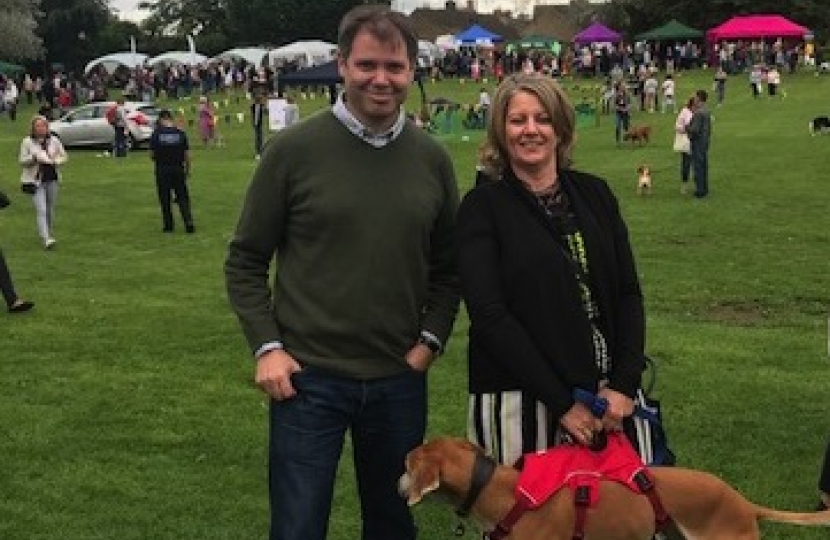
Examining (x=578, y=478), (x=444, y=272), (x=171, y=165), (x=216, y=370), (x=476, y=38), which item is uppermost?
(x=476, y=38)

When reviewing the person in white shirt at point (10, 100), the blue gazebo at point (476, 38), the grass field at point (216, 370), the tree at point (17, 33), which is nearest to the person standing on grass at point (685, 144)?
the grass field at point (216, 370)

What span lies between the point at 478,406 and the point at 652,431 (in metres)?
0.58

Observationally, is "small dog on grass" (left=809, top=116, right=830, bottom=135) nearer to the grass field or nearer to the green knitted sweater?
the grass field

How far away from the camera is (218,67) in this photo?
5772 centimetres

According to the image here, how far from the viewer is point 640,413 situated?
130 inches

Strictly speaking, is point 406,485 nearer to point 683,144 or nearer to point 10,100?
point 683,144

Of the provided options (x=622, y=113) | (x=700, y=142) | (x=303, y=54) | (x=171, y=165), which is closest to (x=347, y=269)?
(x=171, y=165)

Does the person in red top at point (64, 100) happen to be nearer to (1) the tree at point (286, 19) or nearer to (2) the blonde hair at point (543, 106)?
(1) the tree at point (286, 19)

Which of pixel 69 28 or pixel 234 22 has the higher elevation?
pixel 234 22

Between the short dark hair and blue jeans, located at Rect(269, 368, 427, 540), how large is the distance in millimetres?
1001

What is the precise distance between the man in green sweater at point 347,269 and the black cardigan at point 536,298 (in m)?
0.27

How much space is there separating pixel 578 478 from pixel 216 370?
5.64 metres

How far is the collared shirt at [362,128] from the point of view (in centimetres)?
323

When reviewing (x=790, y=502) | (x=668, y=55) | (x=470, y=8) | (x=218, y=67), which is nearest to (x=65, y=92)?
(x=218, y=67)
